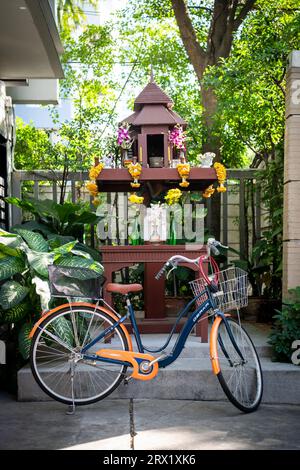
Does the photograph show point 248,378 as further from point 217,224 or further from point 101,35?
point 101,35

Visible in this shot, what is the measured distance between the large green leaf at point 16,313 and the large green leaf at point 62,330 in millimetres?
489

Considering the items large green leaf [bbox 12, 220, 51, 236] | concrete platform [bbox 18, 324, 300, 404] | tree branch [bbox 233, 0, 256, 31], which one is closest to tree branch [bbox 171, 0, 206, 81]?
tree branch [bbox 233, 0, 256, 31]

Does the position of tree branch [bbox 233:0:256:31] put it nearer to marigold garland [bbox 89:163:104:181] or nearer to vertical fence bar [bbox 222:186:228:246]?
vertical fence bar [bbox 222:186:228:246]

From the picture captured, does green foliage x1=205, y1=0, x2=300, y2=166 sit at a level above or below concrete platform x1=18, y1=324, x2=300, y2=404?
above

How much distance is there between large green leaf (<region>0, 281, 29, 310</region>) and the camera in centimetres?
473

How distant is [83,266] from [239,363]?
1338 mm

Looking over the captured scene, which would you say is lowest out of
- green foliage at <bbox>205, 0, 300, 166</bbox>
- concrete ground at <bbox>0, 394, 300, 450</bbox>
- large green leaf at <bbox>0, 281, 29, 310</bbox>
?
concrete ground at <bbox>0, 394, 300, 450</bbox>

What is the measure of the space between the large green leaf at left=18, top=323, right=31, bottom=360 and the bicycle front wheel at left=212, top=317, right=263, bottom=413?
1.38m

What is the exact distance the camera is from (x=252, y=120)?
814cm

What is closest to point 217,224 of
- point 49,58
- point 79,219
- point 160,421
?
point 79,219

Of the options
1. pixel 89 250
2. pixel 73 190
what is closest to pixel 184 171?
pixel 89 250

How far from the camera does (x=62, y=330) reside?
14.9 feet

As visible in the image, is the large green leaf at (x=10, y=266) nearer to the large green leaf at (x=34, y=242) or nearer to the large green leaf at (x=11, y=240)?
the large green leaf at (x=11, y=240)
